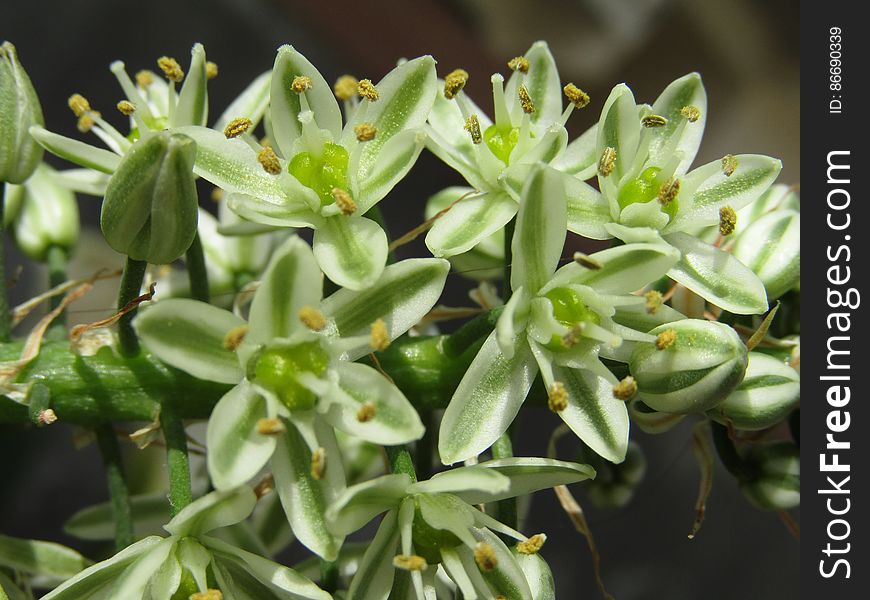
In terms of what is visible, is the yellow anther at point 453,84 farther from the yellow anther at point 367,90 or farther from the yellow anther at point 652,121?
the yellow anther at point 652,121

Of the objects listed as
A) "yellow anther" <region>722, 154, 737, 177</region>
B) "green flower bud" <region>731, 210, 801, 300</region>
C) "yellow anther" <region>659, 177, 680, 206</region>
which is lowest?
"green flower bud" <region>731, 210, 801, 300</region>

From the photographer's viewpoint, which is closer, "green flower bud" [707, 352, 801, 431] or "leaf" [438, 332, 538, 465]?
"leaf" [438, 332, 538, 465]

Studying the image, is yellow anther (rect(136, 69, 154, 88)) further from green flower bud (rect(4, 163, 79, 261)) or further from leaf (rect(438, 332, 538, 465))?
leaf (rect(438, 332, 538, 465))

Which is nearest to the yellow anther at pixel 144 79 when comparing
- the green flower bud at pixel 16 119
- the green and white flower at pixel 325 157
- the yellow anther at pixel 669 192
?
the green flower bud at pixel 16 119

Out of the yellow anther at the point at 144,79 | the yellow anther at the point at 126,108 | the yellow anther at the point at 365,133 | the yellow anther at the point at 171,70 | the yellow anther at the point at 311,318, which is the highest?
the yellow anther at the point at 144,79

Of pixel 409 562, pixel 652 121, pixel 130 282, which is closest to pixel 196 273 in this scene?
pixel 130 282

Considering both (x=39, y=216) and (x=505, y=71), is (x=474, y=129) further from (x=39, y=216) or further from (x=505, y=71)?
(x=505, y=71)

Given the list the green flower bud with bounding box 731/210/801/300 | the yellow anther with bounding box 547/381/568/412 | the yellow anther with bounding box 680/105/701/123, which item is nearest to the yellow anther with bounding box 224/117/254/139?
the yellow anther with bounding box 547/381/568/412
